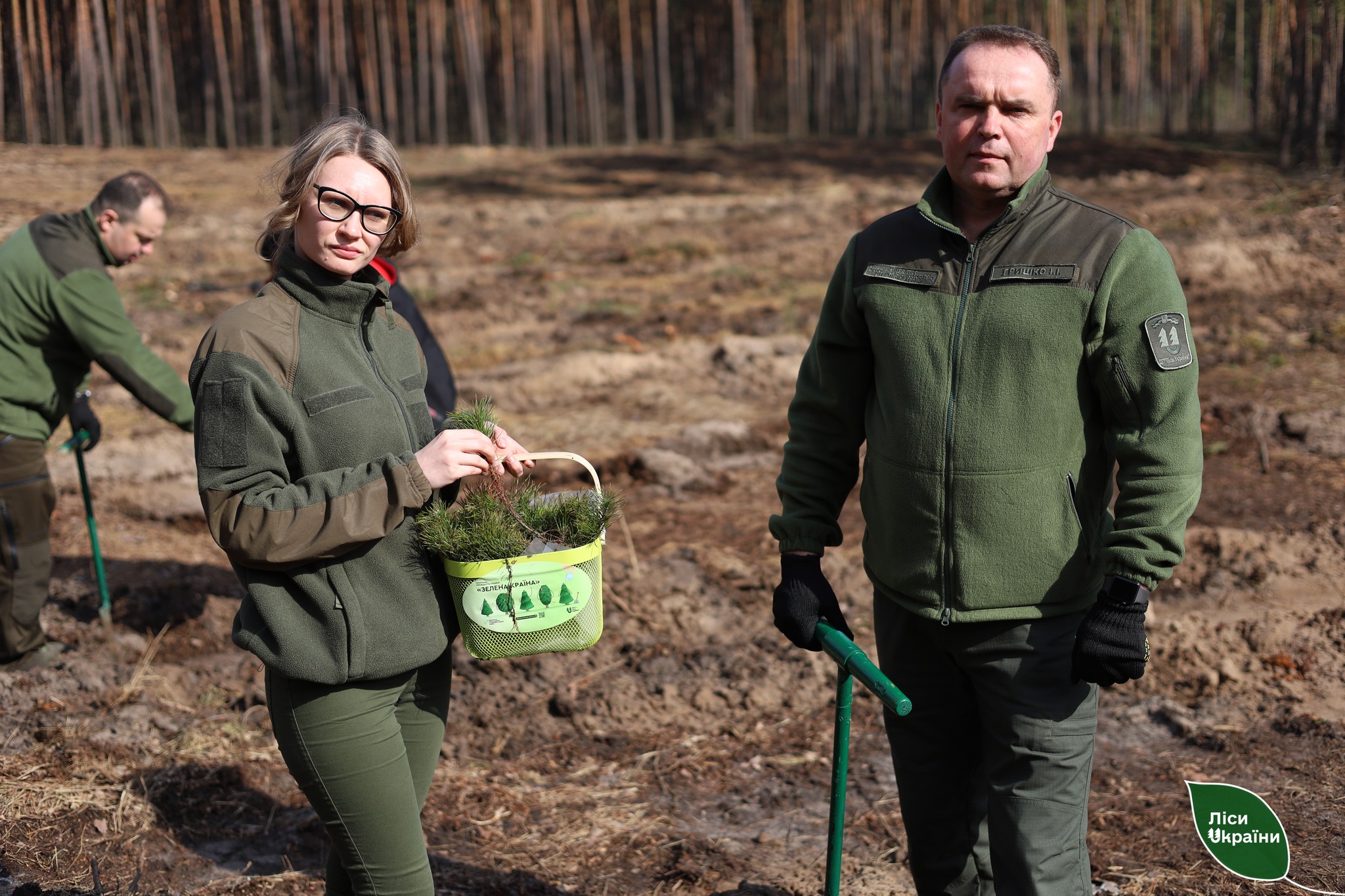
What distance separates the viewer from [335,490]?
2049mm

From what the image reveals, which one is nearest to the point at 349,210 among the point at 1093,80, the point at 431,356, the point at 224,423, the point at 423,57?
the point at 224,423

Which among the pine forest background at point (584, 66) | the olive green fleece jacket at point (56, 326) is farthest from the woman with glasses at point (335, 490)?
the pine forest background at point (584, 66)

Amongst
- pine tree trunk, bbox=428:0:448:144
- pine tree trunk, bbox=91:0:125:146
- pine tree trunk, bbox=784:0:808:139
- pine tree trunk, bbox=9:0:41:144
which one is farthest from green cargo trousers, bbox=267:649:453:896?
pine tree trunk, bbox=784:0:808:139

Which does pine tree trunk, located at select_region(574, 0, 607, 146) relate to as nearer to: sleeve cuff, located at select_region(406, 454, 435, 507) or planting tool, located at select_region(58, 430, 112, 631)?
planting tool, located at select_region(58, 430, 112, 631)

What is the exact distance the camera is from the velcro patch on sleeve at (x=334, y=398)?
2111mm

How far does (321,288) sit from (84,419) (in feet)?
12.5

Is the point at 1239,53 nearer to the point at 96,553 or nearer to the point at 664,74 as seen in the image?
the point at 664,74

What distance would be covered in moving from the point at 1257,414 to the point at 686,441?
12.9ft

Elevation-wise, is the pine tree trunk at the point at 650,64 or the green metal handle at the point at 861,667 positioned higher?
the pine tree trunk at the point at 650,64

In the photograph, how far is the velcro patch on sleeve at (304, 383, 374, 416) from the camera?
2111mm

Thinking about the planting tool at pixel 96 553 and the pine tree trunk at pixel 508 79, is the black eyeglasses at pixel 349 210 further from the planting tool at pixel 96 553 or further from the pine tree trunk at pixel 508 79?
the pine tree trunk at pixel 508 79

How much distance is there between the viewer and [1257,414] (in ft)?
24.7

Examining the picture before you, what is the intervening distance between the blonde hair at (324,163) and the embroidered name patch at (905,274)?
97 cm

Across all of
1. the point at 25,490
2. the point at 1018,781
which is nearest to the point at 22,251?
the point at 25,490
